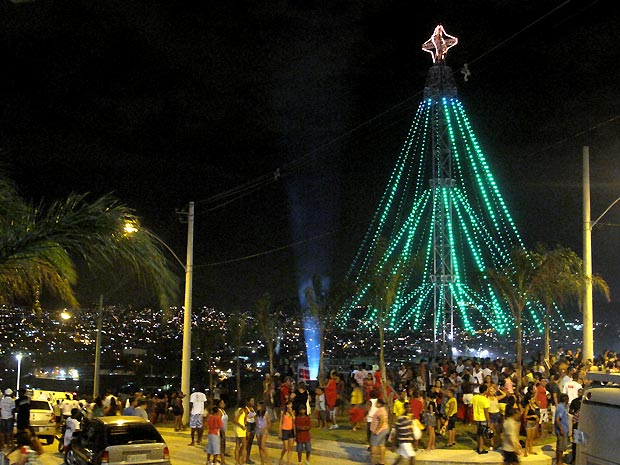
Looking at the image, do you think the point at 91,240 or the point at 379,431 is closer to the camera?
the point at 91,240

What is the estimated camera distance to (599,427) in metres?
7.77

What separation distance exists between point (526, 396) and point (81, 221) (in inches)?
514

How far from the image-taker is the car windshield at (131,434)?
1284cm

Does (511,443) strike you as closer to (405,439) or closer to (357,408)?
(405,439)

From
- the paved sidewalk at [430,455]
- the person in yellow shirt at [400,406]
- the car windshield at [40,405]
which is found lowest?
the paved sidewalk at [430,455]

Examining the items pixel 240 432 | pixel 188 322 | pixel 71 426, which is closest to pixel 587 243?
pixel 240 432

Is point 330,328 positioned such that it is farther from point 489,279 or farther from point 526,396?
point 526,396

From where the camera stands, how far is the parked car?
20984 millimetres

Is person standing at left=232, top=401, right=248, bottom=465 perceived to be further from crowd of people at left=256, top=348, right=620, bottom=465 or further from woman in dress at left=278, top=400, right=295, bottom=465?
woman in dress at left=278, top=400, right=295, bottom=465

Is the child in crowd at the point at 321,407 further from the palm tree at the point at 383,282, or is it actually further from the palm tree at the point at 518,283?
the palm tree at the point at 518,283

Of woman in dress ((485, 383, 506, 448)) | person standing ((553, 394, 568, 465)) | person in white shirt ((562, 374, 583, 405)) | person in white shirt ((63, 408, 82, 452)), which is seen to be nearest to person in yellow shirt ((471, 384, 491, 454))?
woman in dress ((485, 383, 506, 448))

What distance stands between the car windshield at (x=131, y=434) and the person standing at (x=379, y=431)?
4.25 metres

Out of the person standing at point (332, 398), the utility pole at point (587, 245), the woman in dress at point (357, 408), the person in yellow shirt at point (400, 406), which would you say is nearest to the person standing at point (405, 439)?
the person in yellow shirt at point (400, 406)

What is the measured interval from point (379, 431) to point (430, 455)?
2.59 m
